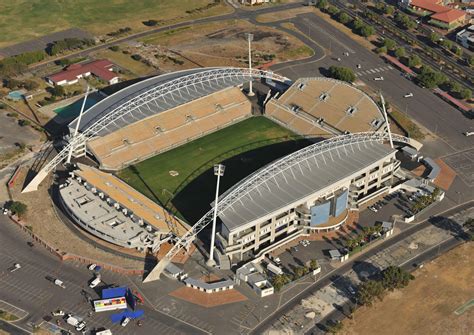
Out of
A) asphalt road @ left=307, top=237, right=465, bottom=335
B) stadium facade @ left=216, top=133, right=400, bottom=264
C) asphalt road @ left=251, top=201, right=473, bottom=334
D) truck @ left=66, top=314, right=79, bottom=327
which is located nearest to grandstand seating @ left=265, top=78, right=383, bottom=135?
stadium facade @ left=216, top=133, right=400, bottom=264

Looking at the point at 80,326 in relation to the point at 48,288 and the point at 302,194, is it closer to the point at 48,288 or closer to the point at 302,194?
the point at 48,288

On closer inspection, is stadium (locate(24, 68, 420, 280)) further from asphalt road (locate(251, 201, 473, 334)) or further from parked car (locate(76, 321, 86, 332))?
parked car (locate(76, 321, 86, 332))

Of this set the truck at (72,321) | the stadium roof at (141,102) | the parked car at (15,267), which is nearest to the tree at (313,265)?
the truck at (72,321)

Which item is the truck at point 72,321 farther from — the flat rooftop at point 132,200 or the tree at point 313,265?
the tree at point 313,265

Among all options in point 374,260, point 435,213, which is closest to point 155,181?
point 374,260

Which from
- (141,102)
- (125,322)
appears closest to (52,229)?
(125,322)

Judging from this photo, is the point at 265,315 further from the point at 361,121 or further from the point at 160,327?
the point at 361,121
